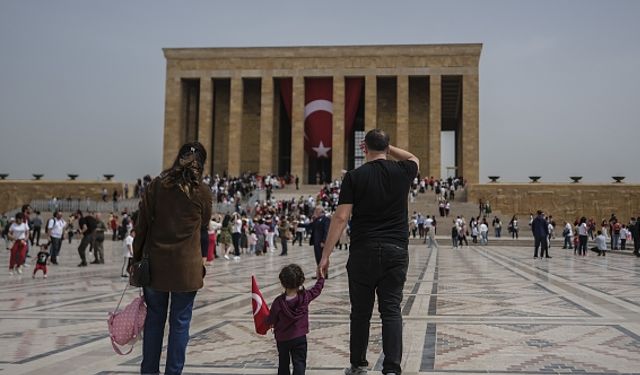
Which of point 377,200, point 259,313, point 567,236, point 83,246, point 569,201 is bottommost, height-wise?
point 83,246

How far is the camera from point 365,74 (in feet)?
141

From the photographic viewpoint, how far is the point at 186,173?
11.5 ft

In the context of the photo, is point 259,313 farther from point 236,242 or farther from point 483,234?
point 483,234

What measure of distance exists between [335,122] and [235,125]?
750 centimetres

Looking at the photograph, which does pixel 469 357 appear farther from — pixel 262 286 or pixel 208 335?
pixel 262 286

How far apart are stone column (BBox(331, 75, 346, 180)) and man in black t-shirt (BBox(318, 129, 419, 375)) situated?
3866 cm

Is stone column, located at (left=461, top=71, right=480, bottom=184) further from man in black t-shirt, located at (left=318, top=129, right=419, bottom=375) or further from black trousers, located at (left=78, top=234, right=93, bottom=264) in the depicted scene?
man in black t-shirt, located at (left=318, top=129, right=419, bottom=375)

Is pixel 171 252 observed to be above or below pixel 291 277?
above

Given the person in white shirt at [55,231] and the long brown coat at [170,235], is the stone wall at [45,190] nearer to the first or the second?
the person in white shirt at [55,231]

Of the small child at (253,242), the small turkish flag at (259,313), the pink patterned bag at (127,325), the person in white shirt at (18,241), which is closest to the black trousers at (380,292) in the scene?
the small turkish flag at (259,313)

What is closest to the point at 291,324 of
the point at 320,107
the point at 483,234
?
the point at 483,234

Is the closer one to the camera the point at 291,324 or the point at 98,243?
the point at 291,324

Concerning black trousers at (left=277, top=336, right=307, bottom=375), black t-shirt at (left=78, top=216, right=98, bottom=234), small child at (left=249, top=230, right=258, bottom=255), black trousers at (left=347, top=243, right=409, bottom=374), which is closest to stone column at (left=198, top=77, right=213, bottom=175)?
small child at (left=249, top=230, right=258, bottom=255)

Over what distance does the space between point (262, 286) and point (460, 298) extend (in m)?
3.10
